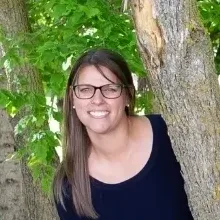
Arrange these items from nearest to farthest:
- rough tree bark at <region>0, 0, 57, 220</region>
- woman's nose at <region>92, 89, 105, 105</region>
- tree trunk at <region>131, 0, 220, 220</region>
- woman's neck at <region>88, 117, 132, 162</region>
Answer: tree trunk at <region>131, 0, 220, 220</region>
woman's nose at <region>92, 89, 105, 105</region>
woman's neck at <region>88, 117, 132, 162</region>
rough tree bark at <region>0, 0, 57, 220</region>

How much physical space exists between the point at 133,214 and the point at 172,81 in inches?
26.1

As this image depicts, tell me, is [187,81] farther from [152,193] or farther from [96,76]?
[152,193]

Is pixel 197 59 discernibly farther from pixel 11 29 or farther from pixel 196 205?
pixel 11 29

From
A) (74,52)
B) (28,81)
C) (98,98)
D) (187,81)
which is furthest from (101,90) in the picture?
(28,81)

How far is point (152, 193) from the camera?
2.61 metres

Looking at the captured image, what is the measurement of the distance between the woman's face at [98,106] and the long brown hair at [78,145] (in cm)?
4

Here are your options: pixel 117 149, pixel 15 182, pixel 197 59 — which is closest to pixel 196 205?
pixel 117 149

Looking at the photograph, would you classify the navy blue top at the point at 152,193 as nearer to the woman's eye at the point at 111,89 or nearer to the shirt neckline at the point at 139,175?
the shirt neckline at the point at 139,175

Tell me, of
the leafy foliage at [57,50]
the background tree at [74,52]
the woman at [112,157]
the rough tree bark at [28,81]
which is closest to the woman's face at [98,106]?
the woman at [112,157]

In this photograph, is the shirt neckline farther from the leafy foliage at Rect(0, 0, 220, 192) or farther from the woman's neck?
the leafy foliage at Rect(0, 0, 220, 192)

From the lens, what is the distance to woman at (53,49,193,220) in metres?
2.50

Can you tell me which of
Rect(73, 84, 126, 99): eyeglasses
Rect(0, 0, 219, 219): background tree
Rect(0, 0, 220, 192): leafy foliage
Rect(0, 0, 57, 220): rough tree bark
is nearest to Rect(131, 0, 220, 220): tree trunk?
Rect(0, 0, 219, 219): background tree

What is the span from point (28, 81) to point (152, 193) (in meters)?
2.01

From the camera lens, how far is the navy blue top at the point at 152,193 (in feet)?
8.50
